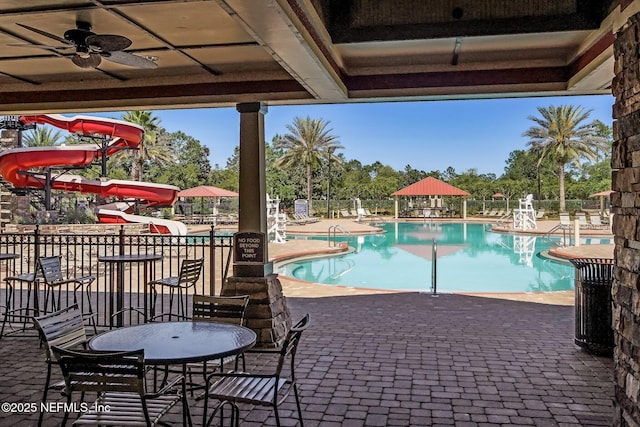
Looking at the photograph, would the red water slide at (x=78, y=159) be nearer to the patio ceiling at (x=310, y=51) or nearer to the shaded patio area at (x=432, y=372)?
the patio ceiling at (x=310, y=51)

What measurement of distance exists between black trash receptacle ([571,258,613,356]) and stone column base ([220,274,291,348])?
3.32 m

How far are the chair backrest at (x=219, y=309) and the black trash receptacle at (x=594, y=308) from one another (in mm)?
3731

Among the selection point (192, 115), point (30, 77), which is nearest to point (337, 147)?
point (192, 115)

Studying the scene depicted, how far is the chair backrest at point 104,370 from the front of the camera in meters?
2.50

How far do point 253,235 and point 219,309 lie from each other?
6.01 feet

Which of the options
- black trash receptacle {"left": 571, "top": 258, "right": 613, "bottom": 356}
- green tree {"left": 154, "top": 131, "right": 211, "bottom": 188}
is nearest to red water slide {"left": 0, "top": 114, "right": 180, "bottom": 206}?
black trash receptacle {"left": 571, "top": 258, "right": 613, "bottom": 356}

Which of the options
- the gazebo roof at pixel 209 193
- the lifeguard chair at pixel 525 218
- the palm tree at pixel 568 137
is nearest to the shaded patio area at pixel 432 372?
the lifeguard chair at pixel 525 218

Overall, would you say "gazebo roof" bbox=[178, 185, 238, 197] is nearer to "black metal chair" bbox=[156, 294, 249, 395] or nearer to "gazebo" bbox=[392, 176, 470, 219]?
"gazebo" bbox=[392, 176, 470, 219]

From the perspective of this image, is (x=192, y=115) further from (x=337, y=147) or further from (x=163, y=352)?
(x=163, y=352)

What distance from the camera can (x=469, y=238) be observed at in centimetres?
2242

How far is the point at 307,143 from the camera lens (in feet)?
123

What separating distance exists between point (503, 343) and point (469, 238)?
17.3 metres

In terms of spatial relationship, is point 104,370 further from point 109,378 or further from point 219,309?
point 219,309

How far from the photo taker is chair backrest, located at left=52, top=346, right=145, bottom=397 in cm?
250
